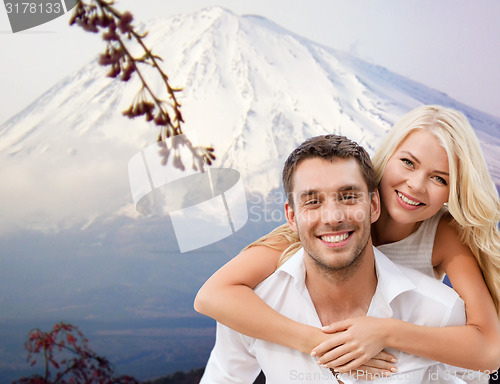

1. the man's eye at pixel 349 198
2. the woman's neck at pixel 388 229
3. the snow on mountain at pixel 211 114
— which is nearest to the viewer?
the man's eye at pixel 349 198

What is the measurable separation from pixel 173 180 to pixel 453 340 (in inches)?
93.2

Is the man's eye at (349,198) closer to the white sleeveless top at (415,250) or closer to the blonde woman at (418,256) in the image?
the blonde woman at (418,256)

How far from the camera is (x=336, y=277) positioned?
1620 mm

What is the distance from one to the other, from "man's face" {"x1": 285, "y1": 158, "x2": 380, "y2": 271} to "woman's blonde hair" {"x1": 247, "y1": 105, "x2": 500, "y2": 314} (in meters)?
0.22

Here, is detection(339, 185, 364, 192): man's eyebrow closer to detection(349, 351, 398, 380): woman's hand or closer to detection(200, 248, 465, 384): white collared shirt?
detection(200, 248, 465, 384): white collared shirt

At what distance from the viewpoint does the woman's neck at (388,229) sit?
6.26ft

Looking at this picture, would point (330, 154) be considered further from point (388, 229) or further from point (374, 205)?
point (388, 229)

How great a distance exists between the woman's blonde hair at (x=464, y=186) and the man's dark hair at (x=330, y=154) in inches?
7.8

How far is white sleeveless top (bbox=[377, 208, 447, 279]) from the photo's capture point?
1914 millimetres

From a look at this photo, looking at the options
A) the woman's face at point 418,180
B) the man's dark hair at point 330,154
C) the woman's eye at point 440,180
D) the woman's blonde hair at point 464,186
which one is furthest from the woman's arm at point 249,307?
the woman's eye at point 440,180

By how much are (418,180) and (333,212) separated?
1.16 ft

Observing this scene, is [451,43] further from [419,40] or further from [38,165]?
[38,165]

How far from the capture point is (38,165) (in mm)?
3561

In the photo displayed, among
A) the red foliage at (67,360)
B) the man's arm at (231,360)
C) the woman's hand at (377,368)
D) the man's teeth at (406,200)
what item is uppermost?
the man's teeth at (406,200)
